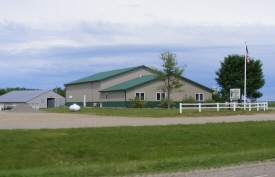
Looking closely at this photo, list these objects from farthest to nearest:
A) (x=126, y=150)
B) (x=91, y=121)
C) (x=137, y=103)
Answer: (x=137, y=103) < (x=91, y=121) < (x=126, y=150)

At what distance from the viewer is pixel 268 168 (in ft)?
26.9

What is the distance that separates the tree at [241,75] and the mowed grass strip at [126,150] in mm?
41434

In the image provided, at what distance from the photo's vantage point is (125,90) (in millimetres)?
44344

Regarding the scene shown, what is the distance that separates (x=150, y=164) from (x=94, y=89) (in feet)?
144

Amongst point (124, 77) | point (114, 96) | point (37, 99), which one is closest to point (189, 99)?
point (114, 96)

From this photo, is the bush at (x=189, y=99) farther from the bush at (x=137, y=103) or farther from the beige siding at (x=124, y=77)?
the beige siding at (x=124, y=77)

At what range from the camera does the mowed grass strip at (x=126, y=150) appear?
8.38 metres

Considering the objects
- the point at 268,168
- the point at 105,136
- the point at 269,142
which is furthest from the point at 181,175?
the point at 269,142

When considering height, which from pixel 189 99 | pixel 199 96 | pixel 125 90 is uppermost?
pixel 125 90

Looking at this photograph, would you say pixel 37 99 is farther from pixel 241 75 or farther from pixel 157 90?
pixel 241 75

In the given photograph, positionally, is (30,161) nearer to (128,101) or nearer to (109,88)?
(128,101)

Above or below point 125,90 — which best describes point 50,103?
below

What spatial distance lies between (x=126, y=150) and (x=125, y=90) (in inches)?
1294

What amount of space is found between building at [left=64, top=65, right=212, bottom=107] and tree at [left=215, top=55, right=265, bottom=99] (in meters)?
7.25
